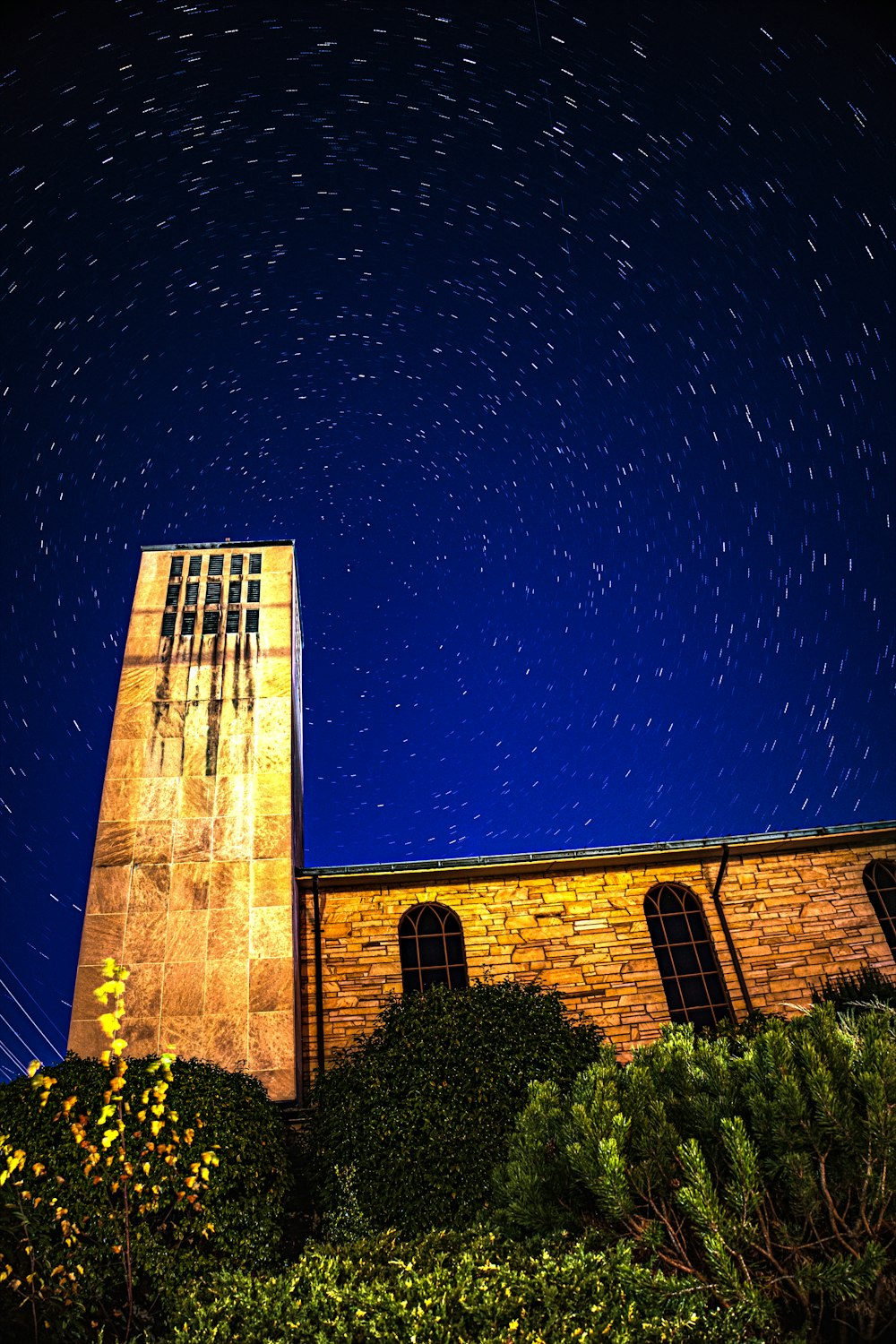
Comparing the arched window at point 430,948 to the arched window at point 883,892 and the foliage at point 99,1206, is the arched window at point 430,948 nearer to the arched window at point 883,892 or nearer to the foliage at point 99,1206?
the foliage at point 99,1206

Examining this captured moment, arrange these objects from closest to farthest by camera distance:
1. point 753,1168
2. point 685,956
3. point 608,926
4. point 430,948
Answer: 1. point 753,1168
2. point 430,948
3. point 608,926
4. point 685,956

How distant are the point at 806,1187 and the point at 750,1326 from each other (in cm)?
94

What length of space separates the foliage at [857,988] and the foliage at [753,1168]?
8.06 metres

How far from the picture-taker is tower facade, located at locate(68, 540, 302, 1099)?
13406 millimetres

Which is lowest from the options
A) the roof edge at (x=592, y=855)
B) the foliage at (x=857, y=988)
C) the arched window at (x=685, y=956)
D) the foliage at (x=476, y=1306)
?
the foliage at (x=476, y=1306)

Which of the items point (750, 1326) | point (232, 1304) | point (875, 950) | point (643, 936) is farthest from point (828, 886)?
point (232, 1304)

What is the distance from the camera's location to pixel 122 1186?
23.6ft

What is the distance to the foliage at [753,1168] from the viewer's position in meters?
4.95

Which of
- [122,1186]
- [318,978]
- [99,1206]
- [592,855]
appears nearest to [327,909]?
[318,978]

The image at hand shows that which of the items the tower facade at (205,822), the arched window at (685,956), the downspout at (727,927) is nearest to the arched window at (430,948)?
the tower facade at (205,822)

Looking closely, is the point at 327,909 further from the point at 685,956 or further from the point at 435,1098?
the point at 685,956

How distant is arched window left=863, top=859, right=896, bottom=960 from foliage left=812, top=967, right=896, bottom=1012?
41.0 inches

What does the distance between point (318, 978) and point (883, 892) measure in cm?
1202

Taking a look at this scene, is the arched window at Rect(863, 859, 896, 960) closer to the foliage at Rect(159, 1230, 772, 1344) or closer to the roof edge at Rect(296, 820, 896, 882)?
the roof edge at Rect(296, 820, 896, 882)
